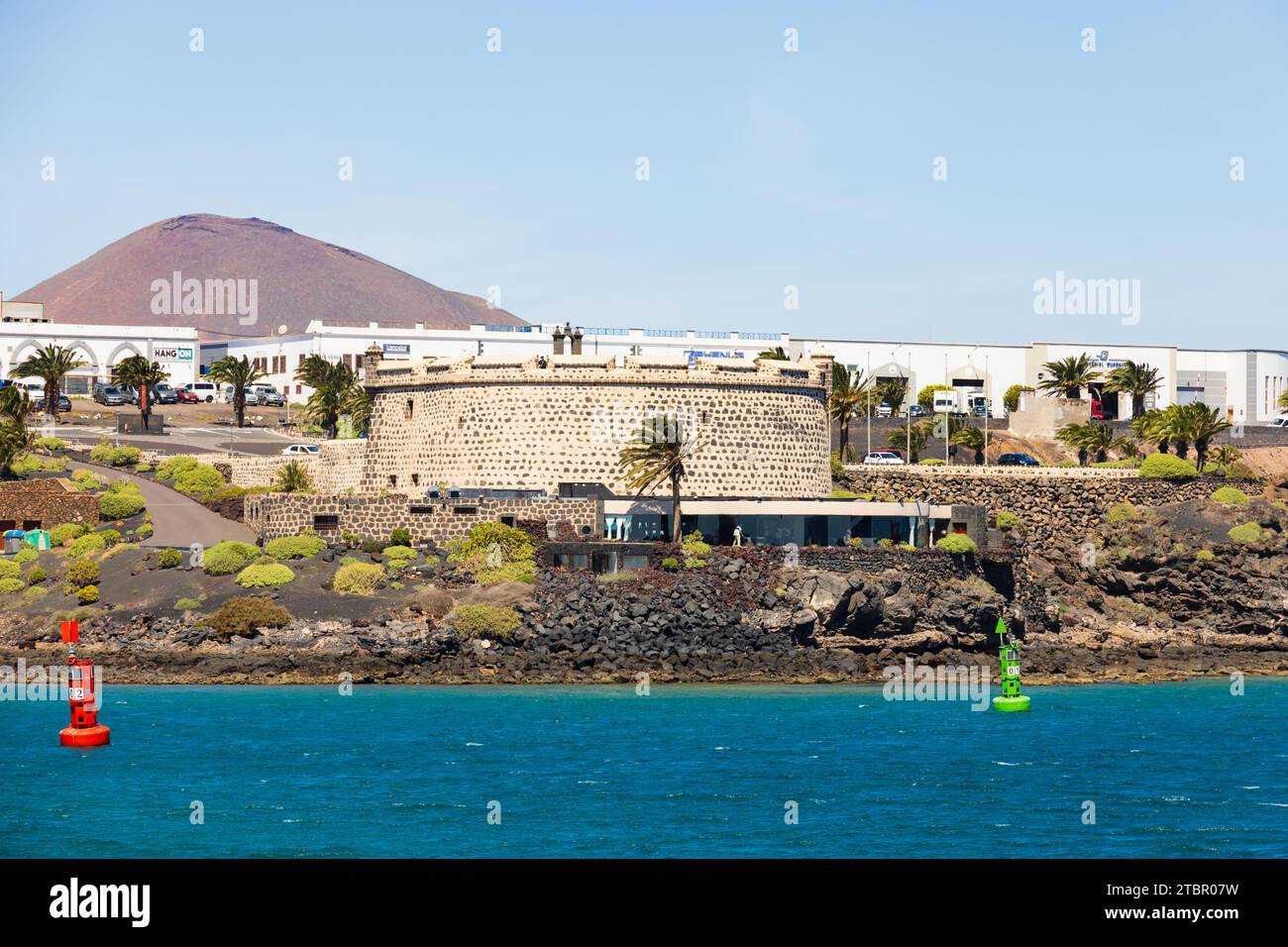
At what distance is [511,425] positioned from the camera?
236 ft

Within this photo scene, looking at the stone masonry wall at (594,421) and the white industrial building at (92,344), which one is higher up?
the white industrial building at (92,344)

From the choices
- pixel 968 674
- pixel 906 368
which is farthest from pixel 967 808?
pixel 906 368

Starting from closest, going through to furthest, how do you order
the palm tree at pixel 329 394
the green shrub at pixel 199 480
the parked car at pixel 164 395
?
1. the green shrub at pixel 199 480
2. the palm tree at pixel 329 394
3. the parked car at pixel 164 395

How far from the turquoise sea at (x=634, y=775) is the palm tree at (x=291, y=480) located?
61.2 feet

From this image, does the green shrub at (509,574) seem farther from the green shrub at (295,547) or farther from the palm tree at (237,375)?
the palm tree at (237,375)

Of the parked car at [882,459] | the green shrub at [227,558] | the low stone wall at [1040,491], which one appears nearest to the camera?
the green shrub at [227,558]

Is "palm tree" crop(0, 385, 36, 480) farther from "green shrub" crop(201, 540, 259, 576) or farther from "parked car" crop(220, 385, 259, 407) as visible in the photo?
"parked car" crop(220, 385, 259, 407)

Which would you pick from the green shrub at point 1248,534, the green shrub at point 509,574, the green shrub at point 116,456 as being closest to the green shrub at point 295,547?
the green shrub at point 509,574

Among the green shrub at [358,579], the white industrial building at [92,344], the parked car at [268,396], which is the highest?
the white industrial building at [92,344]

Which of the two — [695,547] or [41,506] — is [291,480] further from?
[695,547]

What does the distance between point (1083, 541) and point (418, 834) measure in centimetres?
4941

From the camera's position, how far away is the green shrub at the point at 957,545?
67625 millimetres

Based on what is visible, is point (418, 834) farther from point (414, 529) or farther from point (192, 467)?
point (192, 467)

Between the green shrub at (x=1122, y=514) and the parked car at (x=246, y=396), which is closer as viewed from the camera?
the green shrub at (x=1122, y=514)
